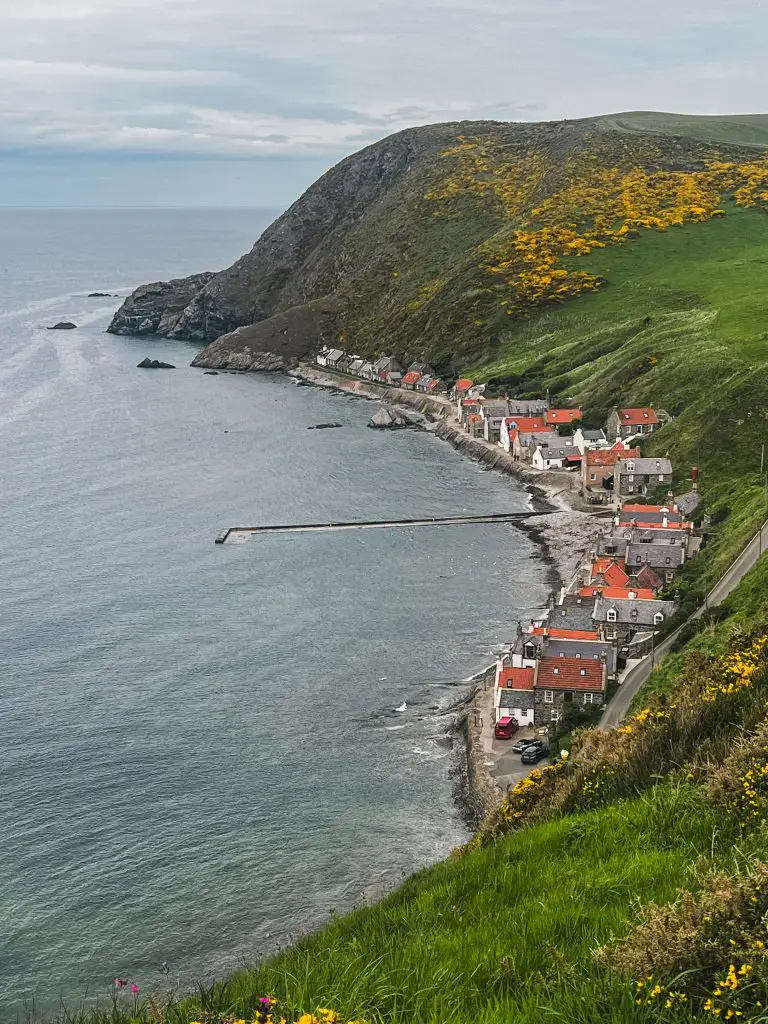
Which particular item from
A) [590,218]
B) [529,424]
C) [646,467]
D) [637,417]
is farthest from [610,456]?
[590,218]

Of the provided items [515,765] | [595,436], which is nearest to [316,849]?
[515,765]

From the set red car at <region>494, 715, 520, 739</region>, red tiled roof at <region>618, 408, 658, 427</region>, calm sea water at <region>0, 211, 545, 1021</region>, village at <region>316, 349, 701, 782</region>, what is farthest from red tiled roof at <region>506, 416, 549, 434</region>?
red car at <region>494, 715, 520, 739</region>

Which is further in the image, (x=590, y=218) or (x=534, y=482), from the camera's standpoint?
(x=590, y=218)

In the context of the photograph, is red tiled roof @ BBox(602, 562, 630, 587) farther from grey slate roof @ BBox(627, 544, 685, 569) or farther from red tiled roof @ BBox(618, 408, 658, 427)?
red tiled roof @ BBox(618, 408, 658, 427)

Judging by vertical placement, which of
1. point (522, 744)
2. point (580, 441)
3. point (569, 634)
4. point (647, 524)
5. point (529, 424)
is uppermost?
point (529, 424)

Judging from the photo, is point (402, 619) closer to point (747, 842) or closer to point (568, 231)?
point (747, 842)

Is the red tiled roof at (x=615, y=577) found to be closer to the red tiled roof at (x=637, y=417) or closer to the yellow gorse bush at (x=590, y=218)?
the red tiled roof at (x=637, y=417)

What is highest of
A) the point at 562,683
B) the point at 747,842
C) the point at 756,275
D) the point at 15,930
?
the point at 756,275

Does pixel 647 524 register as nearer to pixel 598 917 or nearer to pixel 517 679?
pixel 517 679
